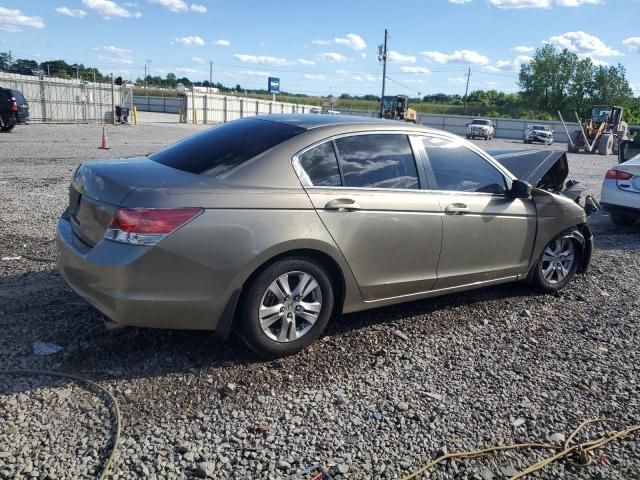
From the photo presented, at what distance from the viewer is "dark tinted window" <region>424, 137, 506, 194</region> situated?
4.62 meters

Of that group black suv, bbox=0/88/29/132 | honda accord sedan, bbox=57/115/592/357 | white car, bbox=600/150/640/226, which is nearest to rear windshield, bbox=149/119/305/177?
honda accord sedan, bbox=57/115/592/357

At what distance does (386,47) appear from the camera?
69.0m

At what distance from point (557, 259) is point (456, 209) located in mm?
1699

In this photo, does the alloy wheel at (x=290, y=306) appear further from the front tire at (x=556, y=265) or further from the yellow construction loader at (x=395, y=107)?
the yellow construction loader at (x=395, y=107)

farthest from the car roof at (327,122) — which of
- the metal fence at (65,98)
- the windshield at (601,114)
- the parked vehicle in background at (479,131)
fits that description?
the parked vehicle in background at (479,131)

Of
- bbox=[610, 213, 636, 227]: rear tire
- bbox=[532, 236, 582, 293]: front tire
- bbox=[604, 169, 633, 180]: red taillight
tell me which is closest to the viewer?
bbox=[532, 236, 582, 293]: front tire

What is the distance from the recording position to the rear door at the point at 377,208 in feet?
13.0

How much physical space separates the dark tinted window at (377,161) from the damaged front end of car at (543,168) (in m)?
2.10

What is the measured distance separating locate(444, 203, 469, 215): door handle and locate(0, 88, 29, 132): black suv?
813 inches

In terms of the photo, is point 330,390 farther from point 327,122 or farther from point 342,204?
Result: point 327,122

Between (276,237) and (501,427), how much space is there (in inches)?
69.0

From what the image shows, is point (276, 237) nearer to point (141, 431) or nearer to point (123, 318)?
point (123, 318)

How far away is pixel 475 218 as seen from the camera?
4691 millimetres

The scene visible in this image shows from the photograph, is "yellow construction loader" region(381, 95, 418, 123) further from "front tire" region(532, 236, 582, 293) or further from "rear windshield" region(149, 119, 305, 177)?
"rear windshield" region(149, 119, 305, 177)
